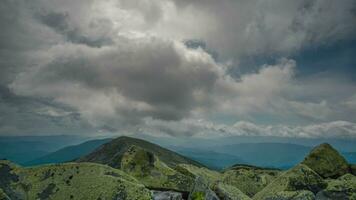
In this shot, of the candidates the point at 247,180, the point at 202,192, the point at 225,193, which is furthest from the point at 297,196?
the point at 247,180

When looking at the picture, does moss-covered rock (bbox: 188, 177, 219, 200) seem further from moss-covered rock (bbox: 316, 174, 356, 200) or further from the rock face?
the rock face

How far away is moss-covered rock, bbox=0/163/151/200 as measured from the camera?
18984 millimetres

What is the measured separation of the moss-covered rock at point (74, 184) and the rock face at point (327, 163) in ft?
82.3

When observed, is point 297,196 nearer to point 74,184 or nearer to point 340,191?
point 340,191

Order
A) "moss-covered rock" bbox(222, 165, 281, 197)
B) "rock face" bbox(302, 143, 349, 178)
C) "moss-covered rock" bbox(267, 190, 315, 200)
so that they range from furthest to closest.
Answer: "rock face" bbox(302, 143, 349, 178) → "moss-covered rock" bbox(222, 165, 281, 197) → "moss-covered rock" bbox(267, 190, 315, 200)

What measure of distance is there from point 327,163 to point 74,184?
31.2 m

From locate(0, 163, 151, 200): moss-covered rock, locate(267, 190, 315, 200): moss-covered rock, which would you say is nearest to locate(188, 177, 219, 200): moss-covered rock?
locate(0, 163, 151, 200): moss-covered rock

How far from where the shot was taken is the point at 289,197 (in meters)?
19.2

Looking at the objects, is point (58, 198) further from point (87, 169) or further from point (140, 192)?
point (140, 192)

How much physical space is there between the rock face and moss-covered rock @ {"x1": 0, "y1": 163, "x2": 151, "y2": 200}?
25.1 meters

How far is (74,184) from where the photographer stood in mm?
19953

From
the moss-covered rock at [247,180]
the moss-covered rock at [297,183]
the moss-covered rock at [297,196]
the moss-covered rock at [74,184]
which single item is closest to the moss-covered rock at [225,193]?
the moss-covered rock at [297,183]

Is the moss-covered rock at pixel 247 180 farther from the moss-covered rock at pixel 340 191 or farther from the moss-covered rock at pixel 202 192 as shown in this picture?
the moss-covered rock at pixel 202 192

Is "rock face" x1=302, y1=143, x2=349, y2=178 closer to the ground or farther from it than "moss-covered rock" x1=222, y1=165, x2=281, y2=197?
farther from it
